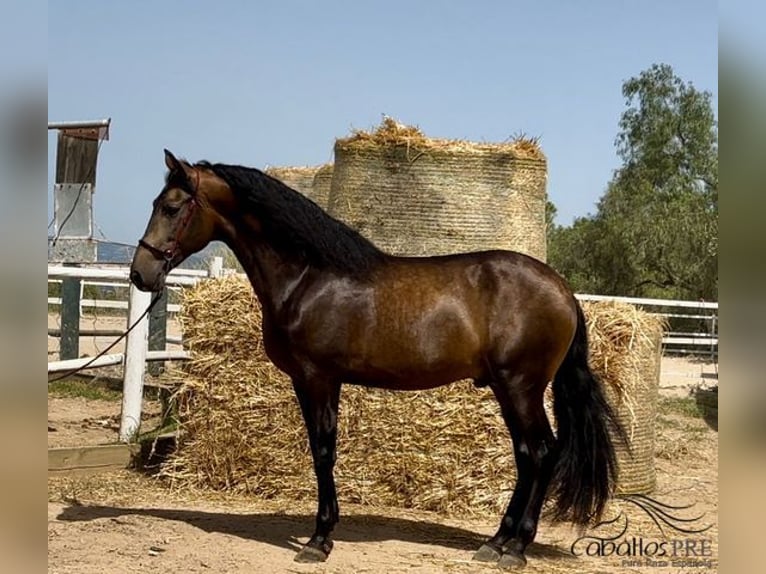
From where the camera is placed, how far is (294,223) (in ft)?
14.0

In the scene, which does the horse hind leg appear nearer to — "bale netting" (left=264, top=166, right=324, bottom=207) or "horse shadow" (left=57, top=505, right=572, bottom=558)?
"horse shadow" (left=57, top=505, right=572, bottom=558)

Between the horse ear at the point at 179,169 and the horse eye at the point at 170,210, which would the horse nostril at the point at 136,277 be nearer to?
the horse eye at the point at 170,210

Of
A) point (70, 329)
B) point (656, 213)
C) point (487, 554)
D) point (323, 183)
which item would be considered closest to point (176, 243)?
point (487, 554)

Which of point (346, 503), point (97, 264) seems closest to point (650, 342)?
point (346, 503)

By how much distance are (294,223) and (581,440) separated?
1.87 meters

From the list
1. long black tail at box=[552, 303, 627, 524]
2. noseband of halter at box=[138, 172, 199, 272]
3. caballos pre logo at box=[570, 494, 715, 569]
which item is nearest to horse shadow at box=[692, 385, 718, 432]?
caballos pre logo at box=[570, 494, 715, 569]

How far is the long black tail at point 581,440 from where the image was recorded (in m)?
4.24

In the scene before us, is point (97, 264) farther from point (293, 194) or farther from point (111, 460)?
point (293, 194)

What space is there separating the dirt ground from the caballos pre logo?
1cm

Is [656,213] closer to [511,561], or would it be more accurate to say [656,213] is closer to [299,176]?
[299,176]

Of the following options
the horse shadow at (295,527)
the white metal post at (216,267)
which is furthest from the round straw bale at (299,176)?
the horse shadow at (295,527)

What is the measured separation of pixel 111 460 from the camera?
608 centimetres
